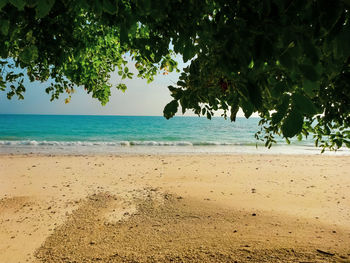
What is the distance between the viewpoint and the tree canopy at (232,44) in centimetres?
92

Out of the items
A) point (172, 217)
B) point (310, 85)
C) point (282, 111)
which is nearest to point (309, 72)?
point (310, 85)

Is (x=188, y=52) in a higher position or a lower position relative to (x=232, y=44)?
higher

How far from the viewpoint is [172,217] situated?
16.5 feet

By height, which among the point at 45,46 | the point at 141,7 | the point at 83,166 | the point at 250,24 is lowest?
the point at 83,166

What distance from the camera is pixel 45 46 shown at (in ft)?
8.14

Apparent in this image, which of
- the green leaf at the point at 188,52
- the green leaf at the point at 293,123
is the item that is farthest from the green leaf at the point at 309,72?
the green leaf at the point at 188,52

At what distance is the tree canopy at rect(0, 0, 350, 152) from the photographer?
92 cm

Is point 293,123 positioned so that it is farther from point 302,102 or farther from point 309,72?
point 309,72

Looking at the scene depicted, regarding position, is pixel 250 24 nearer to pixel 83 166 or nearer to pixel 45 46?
pixel 45 46

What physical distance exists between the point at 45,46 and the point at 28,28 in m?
0.35

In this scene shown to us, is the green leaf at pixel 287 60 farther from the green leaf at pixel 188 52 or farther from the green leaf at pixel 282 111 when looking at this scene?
the green leaf at pixel 188 52

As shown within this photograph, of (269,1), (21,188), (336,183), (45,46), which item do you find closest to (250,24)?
(269,1)

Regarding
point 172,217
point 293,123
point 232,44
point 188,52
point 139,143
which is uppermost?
point 188,52

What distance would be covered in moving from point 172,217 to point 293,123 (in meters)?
4.46
